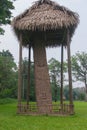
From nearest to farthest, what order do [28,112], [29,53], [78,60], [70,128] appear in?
[70,128] → [28,112] → [29,53] → [78,60]

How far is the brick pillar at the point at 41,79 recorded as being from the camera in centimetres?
1620

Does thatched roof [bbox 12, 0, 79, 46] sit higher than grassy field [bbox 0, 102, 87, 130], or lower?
higher

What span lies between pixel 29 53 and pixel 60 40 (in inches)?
80.3

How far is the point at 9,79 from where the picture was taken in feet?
121

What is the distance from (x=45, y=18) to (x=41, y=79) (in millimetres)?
3168

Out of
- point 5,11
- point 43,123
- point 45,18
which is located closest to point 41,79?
point 45,18

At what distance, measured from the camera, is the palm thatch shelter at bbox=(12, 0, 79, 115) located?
1533 cm

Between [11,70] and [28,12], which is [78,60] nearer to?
[11,70]

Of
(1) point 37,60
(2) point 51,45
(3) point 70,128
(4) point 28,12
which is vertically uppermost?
(4) point 28,12

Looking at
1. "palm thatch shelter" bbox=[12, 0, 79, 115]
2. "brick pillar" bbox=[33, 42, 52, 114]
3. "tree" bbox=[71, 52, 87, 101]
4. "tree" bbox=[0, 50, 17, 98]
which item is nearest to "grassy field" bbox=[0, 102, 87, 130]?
"palm thatch shelter" bbox=[12, 0, 79, 115]

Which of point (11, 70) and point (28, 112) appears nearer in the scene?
point (28, 112)

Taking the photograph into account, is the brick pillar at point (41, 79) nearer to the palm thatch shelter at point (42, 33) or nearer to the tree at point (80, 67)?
the palm thatch shelter at point (42, 33)

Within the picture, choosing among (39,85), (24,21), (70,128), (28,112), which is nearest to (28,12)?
(24,21)

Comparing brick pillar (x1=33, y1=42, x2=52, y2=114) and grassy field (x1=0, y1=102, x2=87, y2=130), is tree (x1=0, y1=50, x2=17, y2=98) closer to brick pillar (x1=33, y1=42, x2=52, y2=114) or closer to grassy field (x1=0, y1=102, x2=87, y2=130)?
brick pillar (x1=33, y1=42, x2=52, y2=114)
